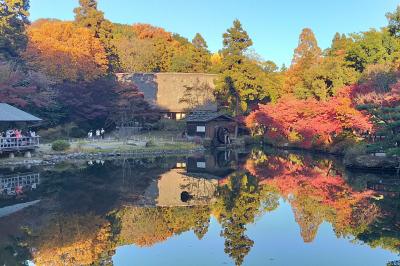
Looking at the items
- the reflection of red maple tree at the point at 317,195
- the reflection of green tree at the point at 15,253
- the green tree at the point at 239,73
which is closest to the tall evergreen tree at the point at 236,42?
the green tree at the point at 239,73

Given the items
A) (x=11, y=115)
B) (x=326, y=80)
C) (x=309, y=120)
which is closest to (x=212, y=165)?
(x=309, y=120)

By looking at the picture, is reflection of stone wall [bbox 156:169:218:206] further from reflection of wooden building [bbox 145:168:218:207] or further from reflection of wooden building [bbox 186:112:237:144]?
reflection of wooden building [bbox 186:112:237:144]

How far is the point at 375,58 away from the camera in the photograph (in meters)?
33.0

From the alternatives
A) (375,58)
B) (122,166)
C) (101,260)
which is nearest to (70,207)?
(101,260)

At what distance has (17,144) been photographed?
82.2 ft

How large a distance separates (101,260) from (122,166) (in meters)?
15.5

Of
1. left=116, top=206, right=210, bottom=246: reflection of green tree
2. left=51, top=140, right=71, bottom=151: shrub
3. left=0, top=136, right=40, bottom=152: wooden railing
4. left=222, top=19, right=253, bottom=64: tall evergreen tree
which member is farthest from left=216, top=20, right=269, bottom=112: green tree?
left=116, top=206, right=210, bottom=246: reflection of green tree

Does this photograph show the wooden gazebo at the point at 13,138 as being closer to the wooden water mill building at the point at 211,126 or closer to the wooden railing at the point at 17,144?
the wooden railing at the point at 17,144

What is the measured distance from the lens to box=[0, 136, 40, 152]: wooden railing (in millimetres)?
→ 24328

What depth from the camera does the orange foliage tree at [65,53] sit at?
3769 centimetres

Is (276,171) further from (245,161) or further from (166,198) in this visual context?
(166,198)

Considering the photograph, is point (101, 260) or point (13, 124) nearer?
point (101, 260)

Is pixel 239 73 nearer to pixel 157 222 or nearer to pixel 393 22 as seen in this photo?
pixel 393 22

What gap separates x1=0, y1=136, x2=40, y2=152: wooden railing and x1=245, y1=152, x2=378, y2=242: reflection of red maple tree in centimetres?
1460
